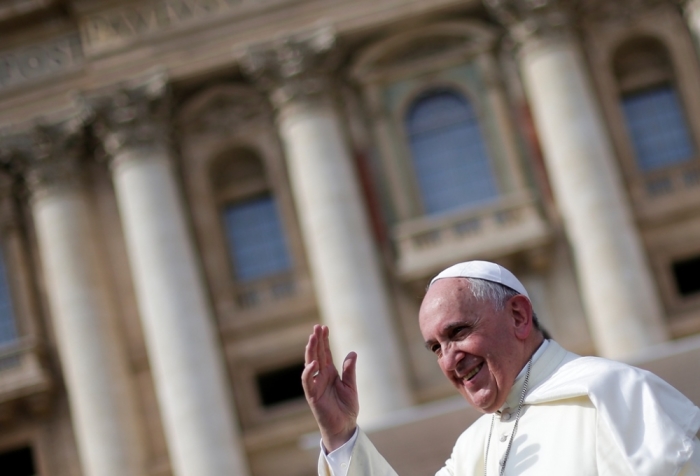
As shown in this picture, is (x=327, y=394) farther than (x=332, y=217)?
No

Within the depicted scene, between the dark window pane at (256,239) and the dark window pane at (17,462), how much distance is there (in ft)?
18.7

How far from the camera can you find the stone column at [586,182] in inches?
755

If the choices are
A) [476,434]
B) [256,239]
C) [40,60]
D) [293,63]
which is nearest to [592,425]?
[476,434]

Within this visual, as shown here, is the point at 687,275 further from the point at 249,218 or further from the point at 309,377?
the point at 309,377

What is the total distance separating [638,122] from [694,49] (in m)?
1.80

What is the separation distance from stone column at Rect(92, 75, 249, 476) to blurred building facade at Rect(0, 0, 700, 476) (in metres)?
0.04

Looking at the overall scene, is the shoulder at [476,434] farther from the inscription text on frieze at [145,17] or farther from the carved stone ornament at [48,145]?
the carved stone ornament at [48,145]

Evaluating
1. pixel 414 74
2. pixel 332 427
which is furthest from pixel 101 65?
pixel 332 427

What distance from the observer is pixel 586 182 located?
1969 cm

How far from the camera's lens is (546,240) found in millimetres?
19953

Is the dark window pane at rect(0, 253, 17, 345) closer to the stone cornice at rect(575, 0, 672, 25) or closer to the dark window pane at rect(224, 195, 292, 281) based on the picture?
the dark window pane at rect(224, 195, 292, 281)

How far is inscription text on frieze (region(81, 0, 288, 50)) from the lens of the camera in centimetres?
2128

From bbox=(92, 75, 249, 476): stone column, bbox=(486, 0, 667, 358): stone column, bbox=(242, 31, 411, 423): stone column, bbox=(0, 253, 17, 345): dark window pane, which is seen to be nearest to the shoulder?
bbox=(242, 31, 411, 423): stone column

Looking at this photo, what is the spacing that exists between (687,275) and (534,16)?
5.99 meters
